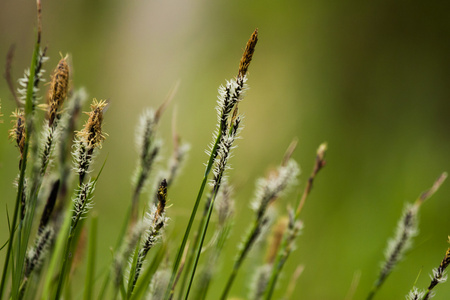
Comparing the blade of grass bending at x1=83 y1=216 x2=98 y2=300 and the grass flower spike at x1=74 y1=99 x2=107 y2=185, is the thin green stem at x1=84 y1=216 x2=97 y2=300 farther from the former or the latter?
the grass flower spike at x1=74 y1=99 x2=107 y2=185

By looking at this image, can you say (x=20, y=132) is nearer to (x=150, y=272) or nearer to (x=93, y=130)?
(x=93, y=130)

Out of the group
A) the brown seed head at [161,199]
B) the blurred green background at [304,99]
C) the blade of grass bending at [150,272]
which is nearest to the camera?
the brown seed head at [161,199]

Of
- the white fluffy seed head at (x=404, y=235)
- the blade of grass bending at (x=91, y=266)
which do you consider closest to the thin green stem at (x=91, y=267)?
the blade of grass bending at (x=91, y=266)

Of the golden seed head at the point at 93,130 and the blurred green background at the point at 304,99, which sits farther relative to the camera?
the blurred green background at the point at 304,99

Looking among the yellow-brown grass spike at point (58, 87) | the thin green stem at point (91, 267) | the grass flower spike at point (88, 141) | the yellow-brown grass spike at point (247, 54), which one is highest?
the yellow-brown grass spike at point (247, 54)

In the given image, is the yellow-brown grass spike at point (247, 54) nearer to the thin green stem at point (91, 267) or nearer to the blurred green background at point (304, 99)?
the thin green stem at point (91, 267)

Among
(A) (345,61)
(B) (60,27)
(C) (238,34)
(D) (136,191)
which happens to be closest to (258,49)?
(C) (238,34)

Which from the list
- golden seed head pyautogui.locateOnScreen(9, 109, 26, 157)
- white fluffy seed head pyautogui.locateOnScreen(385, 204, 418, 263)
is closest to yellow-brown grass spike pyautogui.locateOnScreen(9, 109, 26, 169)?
golden seed head pyautogui.locateOnScreen(9, 109, 26, 157)

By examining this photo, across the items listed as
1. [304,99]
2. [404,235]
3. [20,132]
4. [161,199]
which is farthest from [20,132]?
[304,99]

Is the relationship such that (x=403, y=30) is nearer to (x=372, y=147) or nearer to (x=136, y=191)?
(x=372, y=147)
